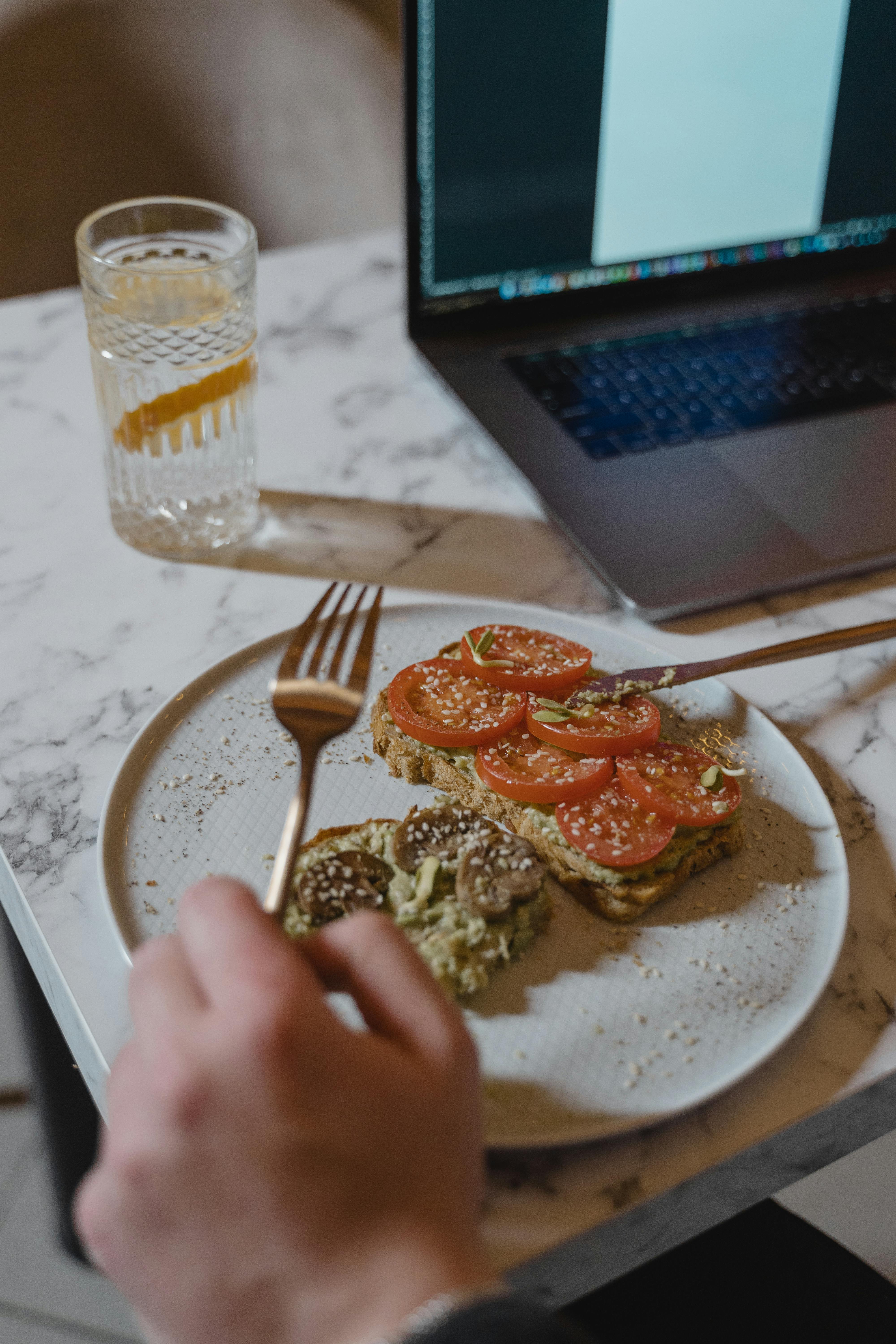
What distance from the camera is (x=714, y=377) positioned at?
1231 mm

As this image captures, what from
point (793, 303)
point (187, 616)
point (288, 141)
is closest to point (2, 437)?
point (187, 616)

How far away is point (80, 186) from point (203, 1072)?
5.86ft

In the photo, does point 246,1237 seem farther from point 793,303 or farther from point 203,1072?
point 793,303

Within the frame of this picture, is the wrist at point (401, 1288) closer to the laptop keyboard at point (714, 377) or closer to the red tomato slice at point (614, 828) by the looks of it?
the red tomato slice at point (614, 828)

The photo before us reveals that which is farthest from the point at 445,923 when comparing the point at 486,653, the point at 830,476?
the point at 830,476

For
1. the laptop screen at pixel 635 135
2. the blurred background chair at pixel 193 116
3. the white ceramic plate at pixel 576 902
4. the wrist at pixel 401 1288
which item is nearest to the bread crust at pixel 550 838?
the white ceramic plate at pixel 576 902

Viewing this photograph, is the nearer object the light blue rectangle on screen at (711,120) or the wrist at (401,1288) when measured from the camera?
the wrist at (401,1288)

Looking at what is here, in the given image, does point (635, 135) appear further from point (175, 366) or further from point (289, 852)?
point (289, 852)

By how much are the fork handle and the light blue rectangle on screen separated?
786 millimetres

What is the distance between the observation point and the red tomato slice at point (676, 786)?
77cm

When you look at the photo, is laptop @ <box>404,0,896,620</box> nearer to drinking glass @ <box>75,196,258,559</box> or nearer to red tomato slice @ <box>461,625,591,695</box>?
red tomato slice @ <box>461,625,591,695</box>

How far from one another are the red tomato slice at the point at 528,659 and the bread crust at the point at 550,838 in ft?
0.25

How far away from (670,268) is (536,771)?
71cm

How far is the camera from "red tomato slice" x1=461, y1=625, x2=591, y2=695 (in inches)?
33.8
